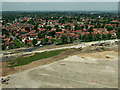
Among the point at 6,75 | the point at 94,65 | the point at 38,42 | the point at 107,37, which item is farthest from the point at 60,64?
the point at 107,37

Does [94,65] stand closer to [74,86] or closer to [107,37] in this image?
[74,86]

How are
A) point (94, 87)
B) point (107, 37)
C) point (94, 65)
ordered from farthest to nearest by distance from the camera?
point (107, 37)
point (94, 65)
point (94, 87)

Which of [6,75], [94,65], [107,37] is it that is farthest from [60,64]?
[107,37]

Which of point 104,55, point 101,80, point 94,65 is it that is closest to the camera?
point 101,80

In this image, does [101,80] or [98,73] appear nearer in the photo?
[101,80]

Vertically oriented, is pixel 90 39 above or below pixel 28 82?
above

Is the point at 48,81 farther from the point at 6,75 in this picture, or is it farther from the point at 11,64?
the point at 11,64
